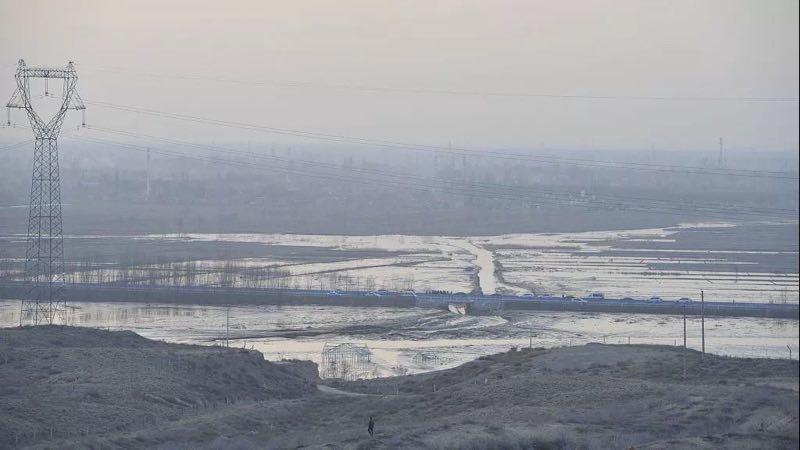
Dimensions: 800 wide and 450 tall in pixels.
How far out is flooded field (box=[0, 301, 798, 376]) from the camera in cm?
2516

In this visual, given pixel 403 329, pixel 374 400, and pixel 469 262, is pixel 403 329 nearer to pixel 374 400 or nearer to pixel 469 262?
pixel 374 400

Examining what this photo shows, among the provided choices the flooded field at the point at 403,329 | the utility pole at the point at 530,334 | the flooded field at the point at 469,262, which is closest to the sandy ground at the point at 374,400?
the flooded field at the point at 403,329

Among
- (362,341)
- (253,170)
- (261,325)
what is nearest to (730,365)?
(362,341)

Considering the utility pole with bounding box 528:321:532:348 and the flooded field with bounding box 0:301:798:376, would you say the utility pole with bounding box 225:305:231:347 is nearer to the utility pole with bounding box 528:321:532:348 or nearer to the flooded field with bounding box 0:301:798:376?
the flooded field with bounding box 0:301:798:376

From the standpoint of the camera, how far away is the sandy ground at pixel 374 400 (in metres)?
12.4

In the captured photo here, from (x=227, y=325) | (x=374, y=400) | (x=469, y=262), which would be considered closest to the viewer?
(x=374, y=400)

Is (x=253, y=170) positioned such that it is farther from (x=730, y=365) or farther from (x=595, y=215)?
(x=730, y=365)

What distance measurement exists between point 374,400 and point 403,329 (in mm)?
12415

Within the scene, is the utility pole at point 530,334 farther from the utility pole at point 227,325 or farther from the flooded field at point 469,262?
the utility pole at point 227,325

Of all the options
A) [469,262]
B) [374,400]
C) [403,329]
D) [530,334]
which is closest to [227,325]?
[403,329]

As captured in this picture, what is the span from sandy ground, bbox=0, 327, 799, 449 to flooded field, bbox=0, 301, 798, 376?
4.72 m

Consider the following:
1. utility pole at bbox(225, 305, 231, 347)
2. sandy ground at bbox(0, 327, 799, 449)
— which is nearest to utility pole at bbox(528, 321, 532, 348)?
sandy ground at bbox(0, 327, 799, 449)

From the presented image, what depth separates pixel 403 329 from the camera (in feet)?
95.1

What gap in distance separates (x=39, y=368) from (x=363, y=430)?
19.2 feet
